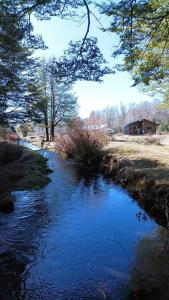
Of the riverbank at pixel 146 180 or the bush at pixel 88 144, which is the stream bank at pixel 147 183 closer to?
the riverbank at pixel 146 180

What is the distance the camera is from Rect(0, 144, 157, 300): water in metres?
4.86

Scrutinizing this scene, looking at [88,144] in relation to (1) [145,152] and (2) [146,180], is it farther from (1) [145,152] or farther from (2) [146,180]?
(2) [146,180]

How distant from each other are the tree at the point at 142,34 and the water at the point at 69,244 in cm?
419

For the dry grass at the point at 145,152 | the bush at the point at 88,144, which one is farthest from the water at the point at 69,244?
the bush at the point at 88,144

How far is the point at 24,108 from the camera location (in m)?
16.5

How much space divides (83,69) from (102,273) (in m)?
5.05

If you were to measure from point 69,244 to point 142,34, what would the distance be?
20.4 feet

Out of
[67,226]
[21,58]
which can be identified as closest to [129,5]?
[67,226]

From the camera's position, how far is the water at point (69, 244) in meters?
4.86

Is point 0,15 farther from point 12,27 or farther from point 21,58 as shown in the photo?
point 21,58

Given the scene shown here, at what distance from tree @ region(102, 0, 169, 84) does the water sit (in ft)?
13.7

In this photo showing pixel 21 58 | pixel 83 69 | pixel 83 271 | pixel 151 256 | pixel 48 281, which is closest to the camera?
pixel 48 281

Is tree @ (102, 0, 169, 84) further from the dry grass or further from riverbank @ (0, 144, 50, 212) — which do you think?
riverbank @ (0, 144, 50, 212)

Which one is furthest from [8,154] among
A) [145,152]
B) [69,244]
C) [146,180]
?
[69,244]
